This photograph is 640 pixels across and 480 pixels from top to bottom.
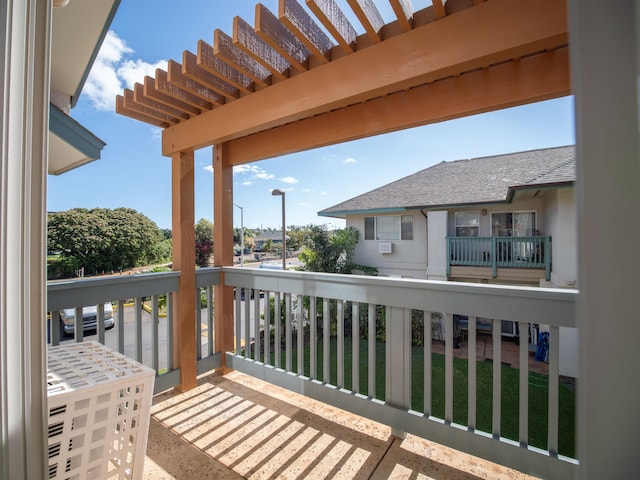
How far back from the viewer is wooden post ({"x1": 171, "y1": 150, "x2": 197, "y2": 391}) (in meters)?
2.53

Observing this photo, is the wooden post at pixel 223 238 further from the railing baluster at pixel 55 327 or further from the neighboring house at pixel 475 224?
the neighboring house at pixel 475 224

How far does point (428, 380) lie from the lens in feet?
5.92

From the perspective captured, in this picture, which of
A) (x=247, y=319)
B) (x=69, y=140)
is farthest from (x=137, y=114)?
(x=247, y=319)

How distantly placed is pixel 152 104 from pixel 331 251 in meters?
6.57

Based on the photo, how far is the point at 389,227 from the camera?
28.7 ft

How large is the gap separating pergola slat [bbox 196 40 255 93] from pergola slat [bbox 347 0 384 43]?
33.8 inches

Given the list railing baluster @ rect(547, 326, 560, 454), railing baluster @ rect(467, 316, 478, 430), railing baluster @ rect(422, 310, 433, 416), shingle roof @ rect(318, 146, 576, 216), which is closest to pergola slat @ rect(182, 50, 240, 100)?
railing baluster @ rect(422, 310, 433, 416)

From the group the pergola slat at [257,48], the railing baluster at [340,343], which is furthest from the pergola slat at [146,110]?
the railing baluster at [340,343]

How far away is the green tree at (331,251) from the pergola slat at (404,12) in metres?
6.85

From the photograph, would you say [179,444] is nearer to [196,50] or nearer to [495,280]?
[196,50]

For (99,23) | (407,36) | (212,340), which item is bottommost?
(212,340)

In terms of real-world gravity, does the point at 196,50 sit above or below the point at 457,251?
above

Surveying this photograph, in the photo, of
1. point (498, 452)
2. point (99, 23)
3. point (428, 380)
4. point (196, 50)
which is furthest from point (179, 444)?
point (99, 23)

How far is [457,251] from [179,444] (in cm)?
745
